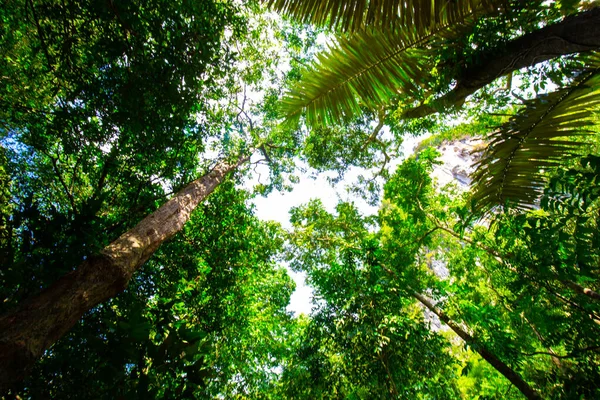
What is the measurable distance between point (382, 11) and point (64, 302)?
3438 mm

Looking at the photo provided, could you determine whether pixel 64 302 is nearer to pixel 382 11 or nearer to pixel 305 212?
pixel 382 11

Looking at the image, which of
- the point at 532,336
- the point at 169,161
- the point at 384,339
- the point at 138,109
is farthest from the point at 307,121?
the point at 532,336

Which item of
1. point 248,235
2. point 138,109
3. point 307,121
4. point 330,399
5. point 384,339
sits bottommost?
point 330,399

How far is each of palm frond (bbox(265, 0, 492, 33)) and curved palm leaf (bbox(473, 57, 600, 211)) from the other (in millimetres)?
945

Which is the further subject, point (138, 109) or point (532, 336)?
point (532, 336)

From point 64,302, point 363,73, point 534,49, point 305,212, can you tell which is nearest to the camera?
point 534,49

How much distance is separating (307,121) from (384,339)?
3063mm

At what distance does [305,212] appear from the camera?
318 inches

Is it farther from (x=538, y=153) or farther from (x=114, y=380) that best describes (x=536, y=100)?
(x=114, y=380)

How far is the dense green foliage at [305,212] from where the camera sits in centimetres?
205

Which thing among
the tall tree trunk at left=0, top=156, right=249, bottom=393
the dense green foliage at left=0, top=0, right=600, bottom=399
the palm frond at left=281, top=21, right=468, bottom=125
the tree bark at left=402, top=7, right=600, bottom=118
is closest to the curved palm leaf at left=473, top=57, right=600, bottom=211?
the dense green foliage at left=0, top=0, right=600, bottom=399

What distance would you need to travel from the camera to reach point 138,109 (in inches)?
127

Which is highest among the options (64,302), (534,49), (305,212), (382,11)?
(382,11)

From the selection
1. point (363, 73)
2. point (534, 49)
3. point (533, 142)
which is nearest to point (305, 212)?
point (363, 73)
